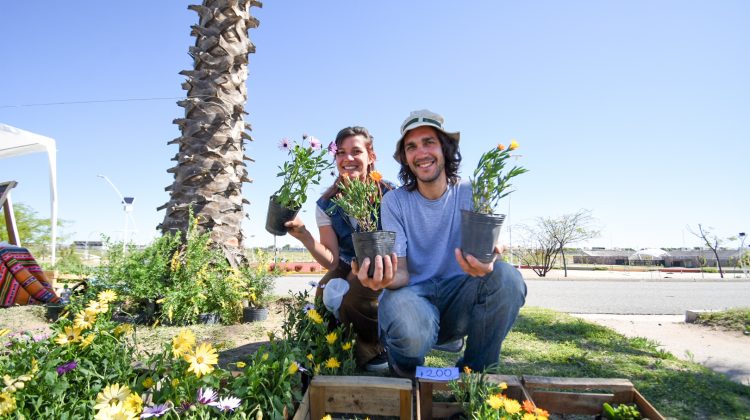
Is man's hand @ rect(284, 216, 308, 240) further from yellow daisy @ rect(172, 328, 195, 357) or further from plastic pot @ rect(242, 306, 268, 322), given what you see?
plastic pot @ rect(242, 306, 268, 322)

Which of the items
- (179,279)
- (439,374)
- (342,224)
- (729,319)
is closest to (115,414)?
(439,374)

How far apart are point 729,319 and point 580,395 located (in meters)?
4.88

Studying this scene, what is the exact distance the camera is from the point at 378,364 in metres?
2.42

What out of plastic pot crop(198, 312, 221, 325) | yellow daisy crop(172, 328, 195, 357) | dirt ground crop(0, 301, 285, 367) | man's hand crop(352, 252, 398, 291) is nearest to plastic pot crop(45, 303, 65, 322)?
dirt ground crop(0, 301, 285, 367)

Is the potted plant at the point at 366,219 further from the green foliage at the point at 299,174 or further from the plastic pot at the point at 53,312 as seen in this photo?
the plastic pot at the point at 53,312

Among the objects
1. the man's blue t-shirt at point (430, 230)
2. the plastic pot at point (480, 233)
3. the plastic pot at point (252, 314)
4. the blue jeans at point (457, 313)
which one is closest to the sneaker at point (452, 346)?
the blue jeans at point (457, 313)

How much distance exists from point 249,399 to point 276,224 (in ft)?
3.20

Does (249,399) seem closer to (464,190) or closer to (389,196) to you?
(389,196)

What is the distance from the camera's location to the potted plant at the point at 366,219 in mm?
1807

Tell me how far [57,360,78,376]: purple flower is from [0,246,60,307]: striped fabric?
4025 millimetres

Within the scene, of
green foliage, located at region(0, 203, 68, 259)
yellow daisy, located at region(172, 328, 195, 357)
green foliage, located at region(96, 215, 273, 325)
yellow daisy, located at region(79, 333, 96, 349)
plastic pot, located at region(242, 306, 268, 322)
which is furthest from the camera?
green foliage, located at region(0, 203, 68, 259)

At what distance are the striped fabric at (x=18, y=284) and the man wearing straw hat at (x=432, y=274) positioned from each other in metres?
4.59

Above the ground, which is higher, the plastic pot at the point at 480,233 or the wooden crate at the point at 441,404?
the plastic pot at the point at 480,233

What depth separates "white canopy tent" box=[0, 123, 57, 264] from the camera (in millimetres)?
7605
